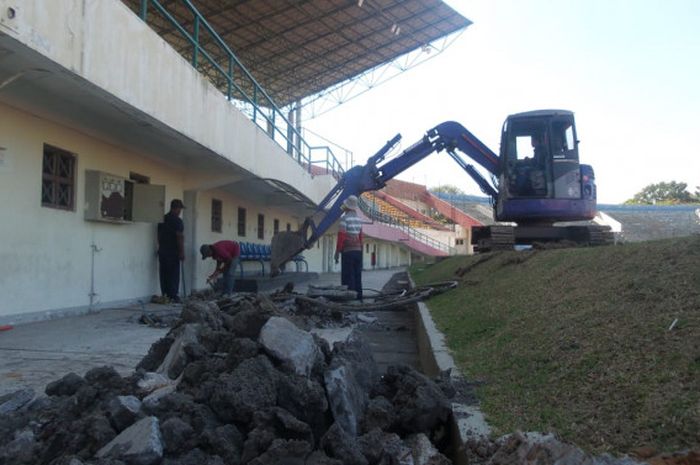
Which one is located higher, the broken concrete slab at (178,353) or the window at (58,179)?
the window at (58,179)

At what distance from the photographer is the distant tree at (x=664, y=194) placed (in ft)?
270

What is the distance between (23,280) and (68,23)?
3558 millimetres

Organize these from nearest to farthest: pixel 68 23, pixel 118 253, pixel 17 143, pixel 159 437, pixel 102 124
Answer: pixel 159 437 → pixel 68 23 → pixel 17 143 → pixel 102 124 → pixel 118 253

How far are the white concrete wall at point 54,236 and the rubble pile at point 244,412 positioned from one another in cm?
436

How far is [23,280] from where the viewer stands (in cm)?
725

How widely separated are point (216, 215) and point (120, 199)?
17.7 ft

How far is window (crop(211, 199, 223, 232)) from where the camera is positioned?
1452 cm

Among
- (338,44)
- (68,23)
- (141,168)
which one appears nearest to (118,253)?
(141,168)

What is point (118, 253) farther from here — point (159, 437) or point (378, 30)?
point (378, 30)

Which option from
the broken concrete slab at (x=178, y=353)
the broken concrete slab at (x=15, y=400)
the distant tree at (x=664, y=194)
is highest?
the distant tree at (x=664, y=194)

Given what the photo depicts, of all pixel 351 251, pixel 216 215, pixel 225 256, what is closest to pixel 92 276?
pixel 225 256

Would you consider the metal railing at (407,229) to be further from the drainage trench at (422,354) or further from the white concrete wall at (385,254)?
the drainage trench at (422,354)

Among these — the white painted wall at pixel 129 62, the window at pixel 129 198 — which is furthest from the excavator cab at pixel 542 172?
the window at pixel 129 198

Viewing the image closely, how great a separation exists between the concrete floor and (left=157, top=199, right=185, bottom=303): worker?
235 centimetres
